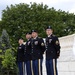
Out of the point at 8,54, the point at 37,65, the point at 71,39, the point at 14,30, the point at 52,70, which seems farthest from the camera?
the point at 14,30

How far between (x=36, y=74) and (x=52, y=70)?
95 cm

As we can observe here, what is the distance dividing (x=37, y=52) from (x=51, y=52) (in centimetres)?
69

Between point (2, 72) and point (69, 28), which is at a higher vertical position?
point (69, 28)

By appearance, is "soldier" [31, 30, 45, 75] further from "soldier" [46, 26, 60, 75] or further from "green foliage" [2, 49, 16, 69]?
"green foliage" [2, 49, 16, 69]

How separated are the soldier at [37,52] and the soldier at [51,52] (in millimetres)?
413

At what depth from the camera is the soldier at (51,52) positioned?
25.5 ft

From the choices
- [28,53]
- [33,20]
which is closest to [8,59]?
[28,53]

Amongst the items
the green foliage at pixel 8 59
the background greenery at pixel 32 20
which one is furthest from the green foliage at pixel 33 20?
the green foliage at pixel 8 59

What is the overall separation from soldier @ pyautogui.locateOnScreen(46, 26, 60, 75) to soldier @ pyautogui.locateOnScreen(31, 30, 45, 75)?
41 centimetres

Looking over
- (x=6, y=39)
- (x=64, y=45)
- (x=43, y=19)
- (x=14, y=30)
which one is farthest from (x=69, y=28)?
(x=64, y=45)

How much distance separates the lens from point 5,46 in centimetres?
1655

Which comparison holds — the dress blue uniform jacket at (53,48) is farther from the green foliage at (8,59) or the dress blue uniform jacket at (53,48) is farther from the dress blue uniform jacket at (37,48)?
the green foliage at (8,59)

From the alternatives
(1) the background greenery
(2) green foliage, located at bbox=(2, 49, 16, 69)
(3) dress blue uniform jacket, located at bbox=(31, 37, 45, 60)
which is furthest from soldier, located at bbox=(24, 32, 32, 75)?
(1) the background greenery

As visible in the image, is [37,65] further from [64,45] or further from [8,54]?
[8,54]
